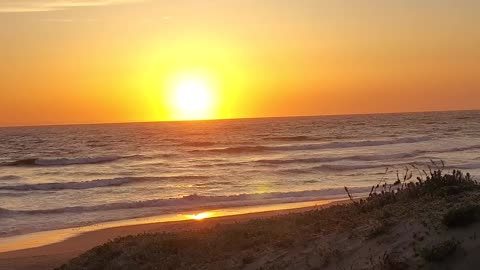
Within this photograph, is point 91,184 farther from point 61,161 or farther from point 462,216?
point 462,216

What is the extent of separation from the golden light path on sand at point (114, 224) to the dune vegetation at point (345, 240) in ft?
21.6

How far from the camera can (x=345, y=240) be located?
716 centimetres

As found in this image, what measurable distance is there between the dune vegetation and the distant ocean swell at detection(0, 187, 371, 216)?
1234 centimetres

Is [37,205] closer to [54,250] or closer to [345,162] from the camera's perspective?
[54,250]

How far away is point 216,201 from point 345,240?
16416 millimetres

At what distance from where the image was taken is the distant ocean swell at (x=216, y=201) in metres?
21.9

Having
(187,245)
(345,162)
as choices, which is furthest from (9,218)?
(345,162)

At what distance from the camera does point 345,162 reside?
124 ft

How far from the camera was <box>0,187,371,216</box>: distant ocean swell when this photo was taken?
21.9 metres

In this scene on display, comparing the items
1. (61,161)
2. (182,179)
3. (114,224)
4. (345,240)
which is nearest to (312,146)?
(61,161)

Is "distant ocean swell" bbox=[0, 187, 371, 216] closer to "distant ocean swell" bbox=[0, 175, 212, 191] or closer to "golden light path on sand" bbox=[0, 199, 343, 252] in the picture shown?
"golden light path on sand" bbox=[0, 199, 343, 252]

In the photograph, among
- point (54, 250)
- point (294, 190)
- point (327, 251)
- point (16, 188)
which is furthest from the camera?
point (16, 188)

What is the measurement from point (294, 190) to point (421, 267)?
19.6 meters

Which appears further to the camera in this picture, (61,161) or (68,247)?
(61,161)
